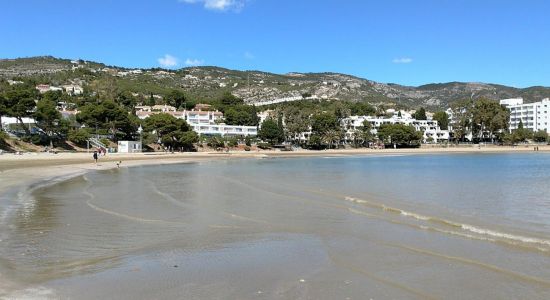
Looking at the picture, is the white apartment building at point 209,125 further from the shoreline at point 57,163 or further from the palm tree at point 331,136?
the shoreline at point 57,163

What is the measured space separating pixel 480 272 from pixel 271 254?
4.00 metres

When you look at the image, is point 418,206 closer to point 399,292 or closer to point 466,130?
point 399,292

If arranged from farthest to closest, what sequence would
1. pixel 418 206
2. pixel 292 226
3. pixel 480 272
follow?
1. pixel 418 206
2. pixel 292 226
3. pixel 480 272

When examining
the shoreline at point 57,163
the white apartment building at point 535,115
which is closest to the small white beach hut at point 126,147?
the shoreline at point 57,163

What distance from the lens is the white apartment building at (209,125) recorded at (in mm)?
118188

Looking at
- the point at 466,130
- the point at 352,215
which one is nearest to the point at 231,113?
the point at 466,130

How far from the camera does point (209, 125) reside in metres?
119

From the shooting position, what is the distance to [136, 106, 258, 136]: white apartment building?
118 m

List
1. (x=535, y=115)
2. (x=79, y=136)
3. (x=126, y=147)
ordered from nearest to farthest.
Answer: (x=79, y=136)
(x=126, y=147)
(x=535, y=115)

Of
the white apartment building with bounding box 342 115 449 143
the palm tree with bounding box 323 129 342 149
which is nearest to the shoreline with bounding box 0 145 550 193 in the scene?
the palm tree with bounding box 323 129 342 149

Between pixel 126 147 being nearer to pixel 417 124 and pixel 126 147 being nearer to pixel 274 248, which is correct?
pixel 274 248

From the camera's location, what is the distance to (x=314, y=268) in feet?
Answer: 29.1

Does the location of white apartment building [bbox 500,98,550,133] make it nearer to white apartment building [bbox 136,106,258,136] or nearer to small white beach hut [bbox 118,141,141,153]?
white apartment building [bbox 136,106,258,136]

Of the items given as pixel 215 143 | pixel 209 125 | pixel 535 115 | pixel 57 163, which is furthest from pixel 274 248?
pixel 535 115
